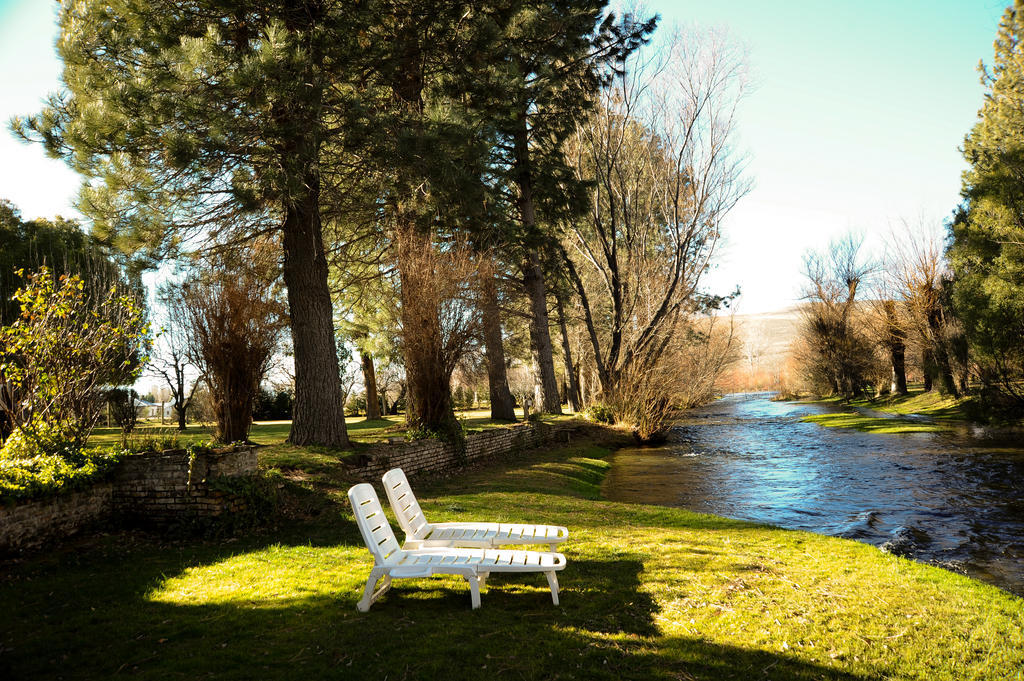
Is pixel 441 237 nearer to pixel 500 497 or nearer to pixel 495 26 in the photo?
pixel 495 26

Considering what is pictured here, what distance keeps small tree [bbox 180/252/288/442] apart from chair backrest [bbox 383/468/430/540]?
5.06m

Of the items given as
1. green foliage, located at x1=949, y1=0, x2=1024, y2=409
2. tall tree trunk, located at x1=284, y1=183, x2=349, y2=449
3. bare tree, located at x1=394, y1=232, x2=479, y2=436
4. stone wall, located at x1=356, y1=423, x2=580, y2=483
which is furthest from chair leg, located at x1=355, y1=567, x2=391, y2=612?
green foliage, located at x1=949, y1=0, x2=1024, y2=409

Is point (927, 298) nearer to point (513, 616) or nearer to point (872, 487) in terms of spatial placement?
point (872, 487)

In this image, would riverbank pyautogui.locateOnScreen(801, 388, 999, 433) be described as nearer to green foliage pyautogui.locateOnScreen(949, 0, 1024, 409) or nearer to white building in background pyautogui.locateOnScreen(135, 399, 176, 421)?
green foliage pyautogui.locateOnScreen(949, 0, 1024, 409)

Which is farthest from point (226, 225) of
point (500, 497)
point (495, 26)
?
point (500, 497)

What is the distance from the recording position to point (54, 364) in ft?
23.7

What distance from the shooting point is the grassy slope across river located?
146 inches

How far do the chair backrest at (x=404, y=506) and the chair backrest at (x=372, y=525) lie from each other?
0.33 m

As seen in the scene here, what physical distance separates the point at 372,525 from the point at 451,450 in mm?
7581

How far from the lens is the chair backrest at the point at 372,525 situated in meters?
4.42

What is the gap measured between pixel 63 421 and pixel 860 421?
83.2ft

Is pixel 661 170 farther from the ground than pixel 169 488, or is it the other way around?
pixel 661 170

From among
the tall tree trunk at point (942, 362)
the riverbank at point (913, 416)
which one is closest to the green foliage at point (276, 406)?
the riverbank at point (913, 416)

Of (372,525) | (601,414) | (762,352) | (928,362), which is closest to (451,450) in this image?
(372,525)
